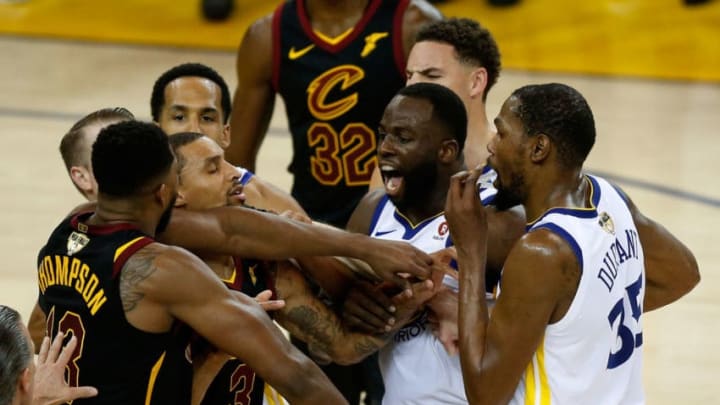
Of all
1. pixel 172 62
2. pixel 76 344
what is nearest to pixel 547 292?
pixel 76 344

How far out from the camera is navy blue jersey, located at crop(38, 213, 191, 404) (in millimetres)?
3521

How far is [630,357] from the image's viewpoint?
12.5 ft

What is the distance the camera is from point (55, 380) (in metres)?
3.47

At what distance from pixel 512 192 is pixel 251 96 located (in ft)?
8.44

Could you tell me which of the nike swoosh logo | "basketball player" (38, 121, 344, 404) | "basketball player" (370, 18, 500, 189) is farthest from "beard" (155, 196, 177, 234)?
the nike swoosh logo

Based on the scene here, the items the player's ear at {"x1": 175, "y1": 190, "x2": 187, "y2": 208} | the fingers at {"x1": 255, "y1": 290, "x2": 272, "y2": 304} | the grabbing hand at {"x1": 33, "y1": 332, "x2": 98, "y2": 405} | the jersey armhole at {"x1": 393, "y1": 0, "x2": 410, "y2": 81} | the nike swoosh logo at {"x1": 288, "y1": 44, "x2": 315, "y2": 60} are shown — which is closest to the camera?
the grabbing hand at {"x1": 33, "y1": 332, "x2": 98, "y2": 405}

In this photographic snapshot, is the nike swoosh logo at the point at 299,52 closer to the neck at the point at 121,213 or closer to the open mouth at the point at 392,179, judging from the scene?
the open mouth at the point at 392,179

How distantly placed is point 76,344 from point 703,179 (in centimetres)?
753

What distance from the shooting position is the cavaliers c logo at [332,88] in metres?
5.93

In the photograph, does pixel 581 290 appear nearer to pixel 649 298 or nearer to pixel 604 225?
pixel 604 225

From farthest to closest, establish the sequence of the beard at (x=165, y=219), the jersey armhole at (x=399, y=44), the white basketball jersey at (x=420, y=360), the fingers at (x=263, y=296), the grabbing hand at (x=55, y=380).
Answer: the jersey armhole at (x=399, y=44)
the white basketball jersey at (x=420, y=360)
the fingers at (x=263, y=296)
the beard at (x=165, y=219)
the grabbing hand at (x=55, y=380)

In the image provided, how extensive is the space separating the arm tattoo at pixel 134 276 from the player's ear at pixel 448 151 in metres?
1.14

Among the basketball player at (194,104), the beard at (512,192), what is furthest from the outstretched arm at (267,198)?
the beard at (512,192)

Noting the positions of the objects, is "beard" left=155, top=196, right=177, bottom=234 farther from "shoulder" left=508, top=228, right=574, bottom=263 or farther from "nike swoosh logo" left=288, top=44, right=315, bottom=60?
"nike swoosh logo" left=288, top=44, right=315, bottom=60
